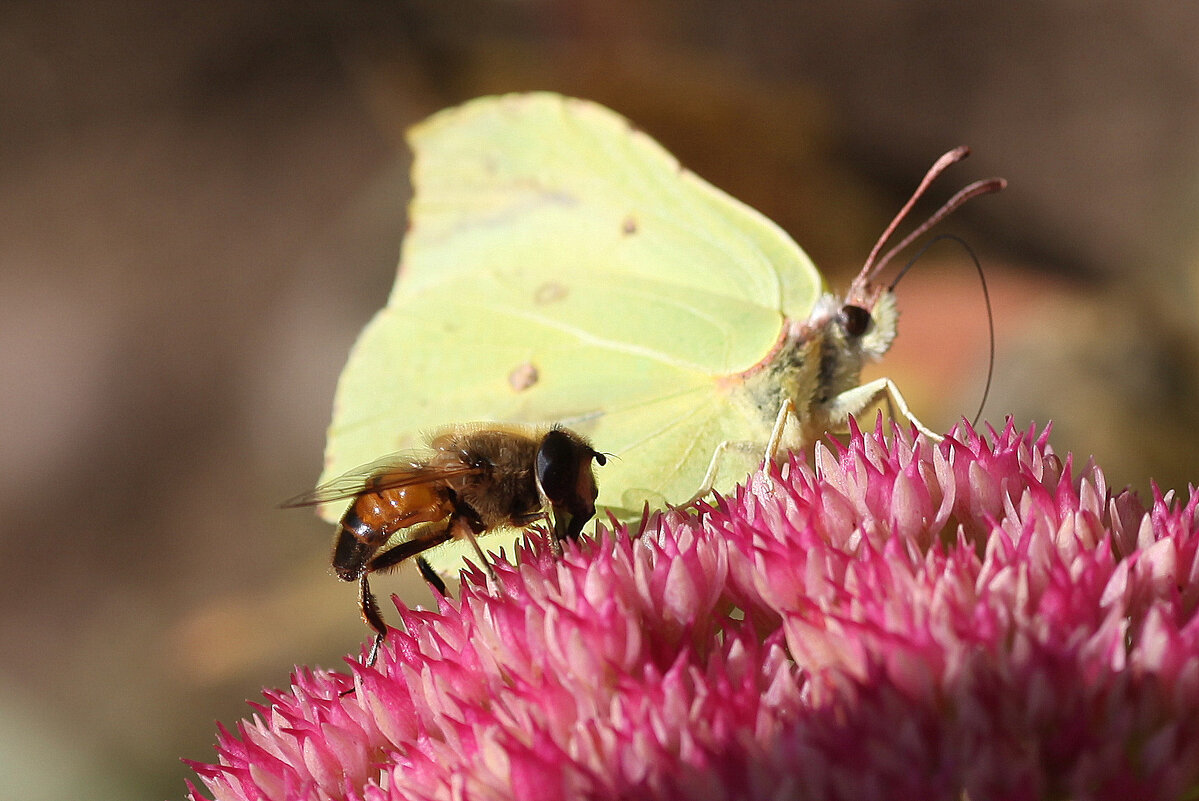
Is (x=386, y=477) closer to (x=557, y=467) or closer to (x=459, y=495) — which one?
(x=459, y=495)

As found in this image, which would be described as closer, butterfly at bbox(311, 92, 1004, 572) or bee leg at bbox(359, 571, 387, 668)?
Answer: bee leg at bbox(359, 571, 387, 668)

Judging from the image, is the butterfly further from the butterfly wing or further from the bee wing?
the bee wing

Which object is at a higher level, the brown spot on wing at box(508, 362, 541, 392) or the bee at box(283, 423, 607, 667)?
the brown spot on wing at box(508, 362, 541, 392)

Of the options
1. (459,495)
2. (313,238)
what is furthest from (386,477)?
(313,238)

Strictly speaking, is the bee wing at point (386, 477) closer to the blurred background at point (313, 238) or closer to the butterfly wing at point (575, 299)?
the butterfly wing at point (575, 299)

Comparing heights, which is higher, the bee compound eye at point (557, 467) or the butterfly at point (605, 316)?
the butterfly at point (605, 316)

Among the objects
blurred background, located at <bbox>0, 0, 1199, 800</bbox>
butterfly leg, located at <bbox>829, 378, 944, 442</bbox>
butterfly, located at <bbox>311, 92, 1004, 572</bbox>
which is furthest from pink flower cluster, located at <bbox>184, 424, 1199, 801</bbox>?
blurred background, located at <bbox>0, 0, 1199, 800</bbox>

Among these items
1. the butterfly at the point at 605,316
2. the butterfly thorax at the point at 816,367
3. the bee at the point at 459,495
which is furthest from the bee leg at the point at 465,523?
the butterfly thorax at the point at 816,367
